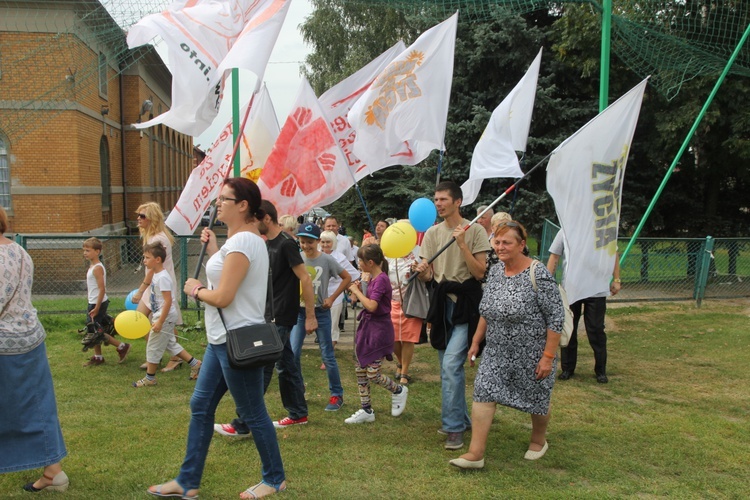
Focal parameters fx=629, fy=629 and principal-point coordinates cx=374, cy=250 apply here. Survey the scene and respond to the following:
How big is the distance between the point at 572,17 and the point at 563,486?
11752 mm

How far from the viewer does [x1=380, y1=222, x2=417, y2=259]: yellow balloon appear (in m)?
5.36

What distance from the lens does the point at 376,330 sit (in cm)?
527

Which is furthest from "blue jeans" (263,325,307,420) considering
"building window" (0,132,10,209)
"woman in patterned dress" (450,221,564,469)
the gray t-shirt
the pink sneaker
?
"building window" (0,132,10,209)

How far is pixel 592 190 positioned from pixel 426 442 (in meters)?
2.40

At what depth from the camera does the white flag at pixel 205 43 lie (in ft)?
16.2

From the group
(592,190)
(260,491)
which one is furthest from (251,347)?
(592,190)

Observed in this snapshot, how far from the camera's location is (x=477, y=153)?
6.71 m

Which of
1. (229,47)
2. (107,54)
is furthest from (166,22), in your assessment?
(107,54)

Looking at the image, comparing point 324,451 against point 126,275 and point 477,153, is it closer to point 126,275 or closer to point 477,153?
point 477,153

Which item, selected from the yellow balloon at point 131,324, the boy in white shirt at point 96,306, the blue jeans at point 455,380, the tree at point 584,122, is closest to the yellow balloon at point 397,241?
the blue jeans at point 455,380

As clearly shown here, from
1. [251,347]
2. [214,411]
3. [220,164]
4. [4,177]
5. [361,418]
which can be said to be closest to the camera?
[251,347]

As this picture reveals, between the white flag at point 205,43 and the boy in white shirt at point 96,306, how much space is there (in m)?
2.45

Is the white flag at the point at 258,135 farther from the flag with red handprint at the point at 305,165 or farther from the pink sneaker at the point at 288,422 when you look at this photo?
the pink sneaker at the point at 288,422

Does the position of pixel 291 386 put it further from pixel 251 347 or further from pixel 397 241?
pixel 251 347
